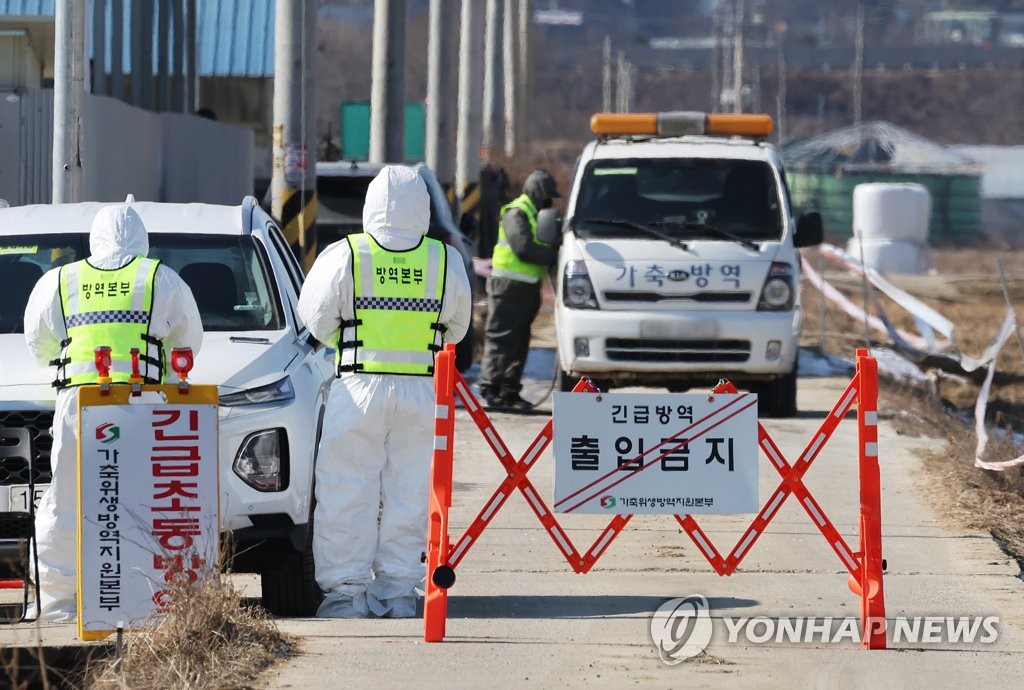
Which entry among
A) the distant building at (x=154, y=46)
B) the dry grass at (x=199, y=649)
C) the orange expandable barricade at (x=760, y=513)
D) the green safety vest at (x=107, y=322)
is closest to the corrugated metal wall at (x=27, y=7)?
the distant building at (x=154, y=46)

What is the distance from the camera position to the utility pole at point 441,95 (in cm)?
2361

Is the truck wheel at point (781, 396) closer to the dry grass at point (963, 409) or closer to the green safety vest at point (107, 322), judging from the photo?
the dry grass at point (963, 409)

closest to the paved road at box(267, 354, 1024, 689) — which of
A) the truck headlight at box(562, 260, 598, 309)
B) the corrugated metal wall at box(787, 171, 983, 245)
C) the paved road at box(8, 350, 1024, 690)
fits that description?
the paved road at box(8, 350, 1024, 690)

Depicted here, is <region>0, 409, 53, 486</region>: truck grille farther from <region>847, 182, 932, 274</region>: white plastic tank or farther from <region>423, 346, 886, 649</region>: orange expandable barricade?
<region>847, 182, 932, 274</region>: white plastic tank

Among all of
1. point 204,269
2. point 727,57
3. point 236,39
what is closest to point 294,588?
point 204,269

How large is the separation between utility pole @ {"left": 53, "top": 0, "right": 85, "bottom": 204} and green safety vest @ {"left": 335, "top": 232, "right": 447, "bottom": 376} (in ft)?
16.3

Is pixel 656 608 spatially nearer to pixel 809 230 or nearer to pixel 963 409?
pixel 809 230

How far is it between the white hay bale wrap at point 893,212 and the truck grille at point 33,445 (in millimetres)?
37156

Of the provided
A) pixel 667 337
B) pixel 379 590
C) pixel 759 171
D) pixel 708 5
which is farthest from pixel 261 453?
pixel 708 5

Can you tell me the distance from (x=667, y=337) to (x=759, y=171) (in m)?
1.62

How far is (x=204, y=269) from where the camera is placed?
859 cm

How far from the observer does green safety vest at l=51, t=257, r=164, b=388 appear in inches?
276

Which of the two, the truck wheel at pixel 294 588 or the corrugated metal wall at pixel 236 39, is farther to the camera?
the corrugated metal wall at pixel 236 39

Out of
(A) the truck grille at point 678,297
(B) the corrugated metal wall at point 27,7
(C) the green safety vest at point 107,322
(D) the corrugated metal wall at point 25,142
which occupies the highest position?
(B) the corrugated metal wall at point 27,7
